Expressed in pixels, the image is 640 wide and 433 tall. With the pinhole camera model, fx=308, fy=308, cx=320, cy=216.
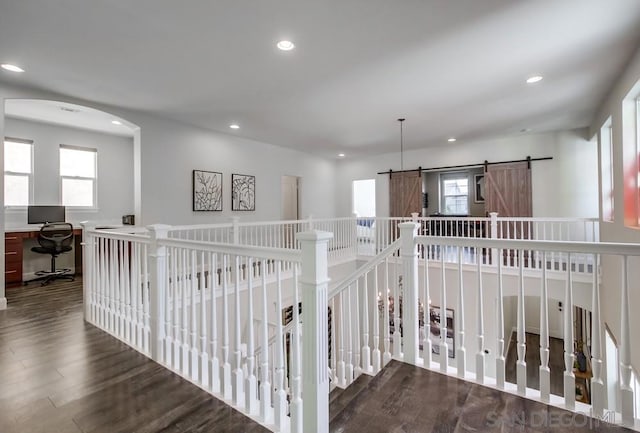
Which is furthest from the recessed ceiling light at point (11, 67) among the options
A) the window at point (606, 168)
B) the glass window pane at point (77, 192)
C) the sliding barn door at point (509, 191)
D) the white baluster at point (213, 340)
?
the sliding barn door at point (509, 191)

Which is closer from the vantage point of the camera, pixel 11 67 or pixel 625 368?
pixel 625 368

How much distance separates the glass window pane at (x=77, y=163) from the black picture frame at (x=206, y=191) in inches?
93.1

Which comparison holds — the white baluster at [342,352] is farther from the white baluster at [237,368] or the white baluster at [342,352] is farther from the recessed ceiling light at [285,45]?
the recessed ceiling light at [285,45]

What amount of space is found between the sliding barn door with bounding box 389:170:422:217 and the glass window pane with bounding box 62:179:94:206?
7.01 metres

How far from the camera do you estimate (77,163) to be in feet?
19.6

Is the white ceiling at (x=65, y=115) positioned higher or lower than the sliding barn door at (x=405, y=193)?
higher

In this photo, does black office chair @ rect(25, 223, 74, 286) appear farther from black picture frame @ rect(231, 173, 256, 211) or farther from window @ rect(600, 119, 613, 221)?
window @ rect(600, 119, 613, 221)

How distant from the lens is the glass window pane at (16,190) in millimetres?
5184

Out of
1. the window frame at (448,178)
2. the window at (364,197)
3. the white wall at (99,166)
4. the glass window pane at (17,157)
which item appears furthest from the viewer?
the window frame at (448,178)

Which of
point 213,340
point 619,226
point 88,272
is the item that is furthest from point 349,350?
point 619,226

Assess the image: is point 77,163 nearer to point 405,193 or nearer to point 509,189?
point 405,193

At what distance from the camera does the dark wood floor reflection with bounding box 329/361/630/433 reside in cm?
162

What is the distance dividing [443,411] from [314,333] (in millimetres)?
931

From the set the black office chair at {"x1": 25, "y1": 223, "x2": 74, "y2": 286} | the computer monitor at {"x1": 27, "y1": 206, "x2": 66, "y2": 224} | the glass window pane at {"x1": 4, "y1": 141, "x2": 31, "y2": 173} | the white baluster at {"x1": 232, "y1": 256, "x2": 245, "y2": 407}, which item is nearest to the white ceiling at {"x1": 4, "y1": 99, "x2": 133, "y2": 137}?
the glass window pane at {"x1": 4, "y1": 141, "x2": 31, "y2": 173}
